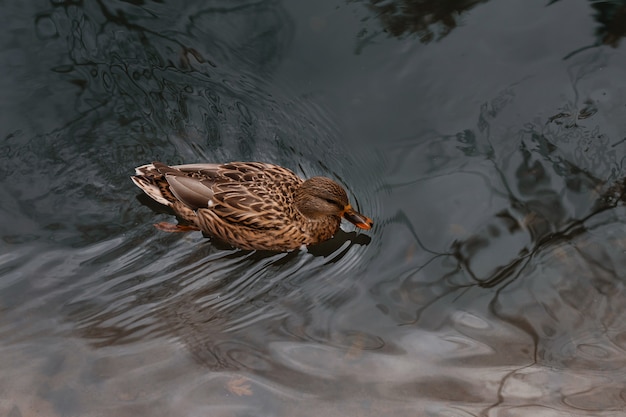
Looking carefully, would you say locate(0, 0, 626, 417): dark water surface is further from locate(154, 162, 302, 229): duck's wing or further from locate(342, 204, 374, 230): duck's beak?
locate(154, 162, 302, 229): duck's wing

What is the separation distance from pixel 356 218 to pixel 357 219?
1 cm

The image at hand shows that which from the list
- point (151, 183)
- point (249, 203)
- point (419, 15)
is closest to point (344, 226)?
point (249, 203)

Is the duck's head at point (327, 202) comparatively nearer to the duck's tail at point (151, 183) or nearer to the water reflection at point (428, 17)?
the duck's tail at point (151, 183)

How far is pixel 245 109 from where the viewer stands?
6539mm

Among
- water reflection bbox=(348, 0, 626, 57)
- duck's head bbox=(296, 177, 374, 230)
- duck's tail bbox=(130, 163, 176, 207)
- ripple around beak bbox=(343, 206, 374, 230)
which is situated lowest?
ripple around beak bbox=(343, 206, 374, 230)

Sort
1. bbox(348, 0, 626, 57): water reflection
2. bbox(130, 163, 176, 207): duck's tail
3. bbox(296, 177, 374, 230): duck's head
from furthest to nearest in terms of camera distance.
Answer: bbox(348, 0, 626, 57): water reflection
bbox(130, 163, 176, 207): duck's tail
bbox(296, 177, 374, 230): duck's head

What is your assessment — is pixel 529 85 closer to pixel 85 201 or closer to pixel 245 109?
pixel 245 109

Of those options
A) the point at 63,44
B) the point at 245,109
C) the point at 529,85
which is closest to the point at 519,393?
the point at 529,85

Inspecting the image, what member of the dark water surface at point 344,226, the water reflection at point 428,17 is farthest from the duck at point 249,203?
the water reflection at point 428,17

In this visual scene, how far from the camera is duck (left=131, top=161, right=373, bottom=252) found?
19.3 ft

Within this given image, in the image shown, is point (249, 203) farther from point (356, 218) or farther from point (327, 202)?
point (356, 218)

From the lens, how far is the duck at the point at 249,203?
5.88m

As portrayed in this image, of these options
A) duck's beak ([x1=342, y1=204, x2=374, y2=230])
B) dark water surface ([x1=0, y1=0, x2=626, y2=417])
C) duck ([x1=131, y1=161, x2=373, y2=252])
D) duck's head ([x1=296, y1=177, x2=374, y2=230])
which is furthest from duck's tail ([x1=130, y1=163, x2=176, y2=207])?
duck's beak ([x1=342, y1=204, x2=374, y2=230])

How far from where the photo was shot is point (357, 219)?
5809 mm
